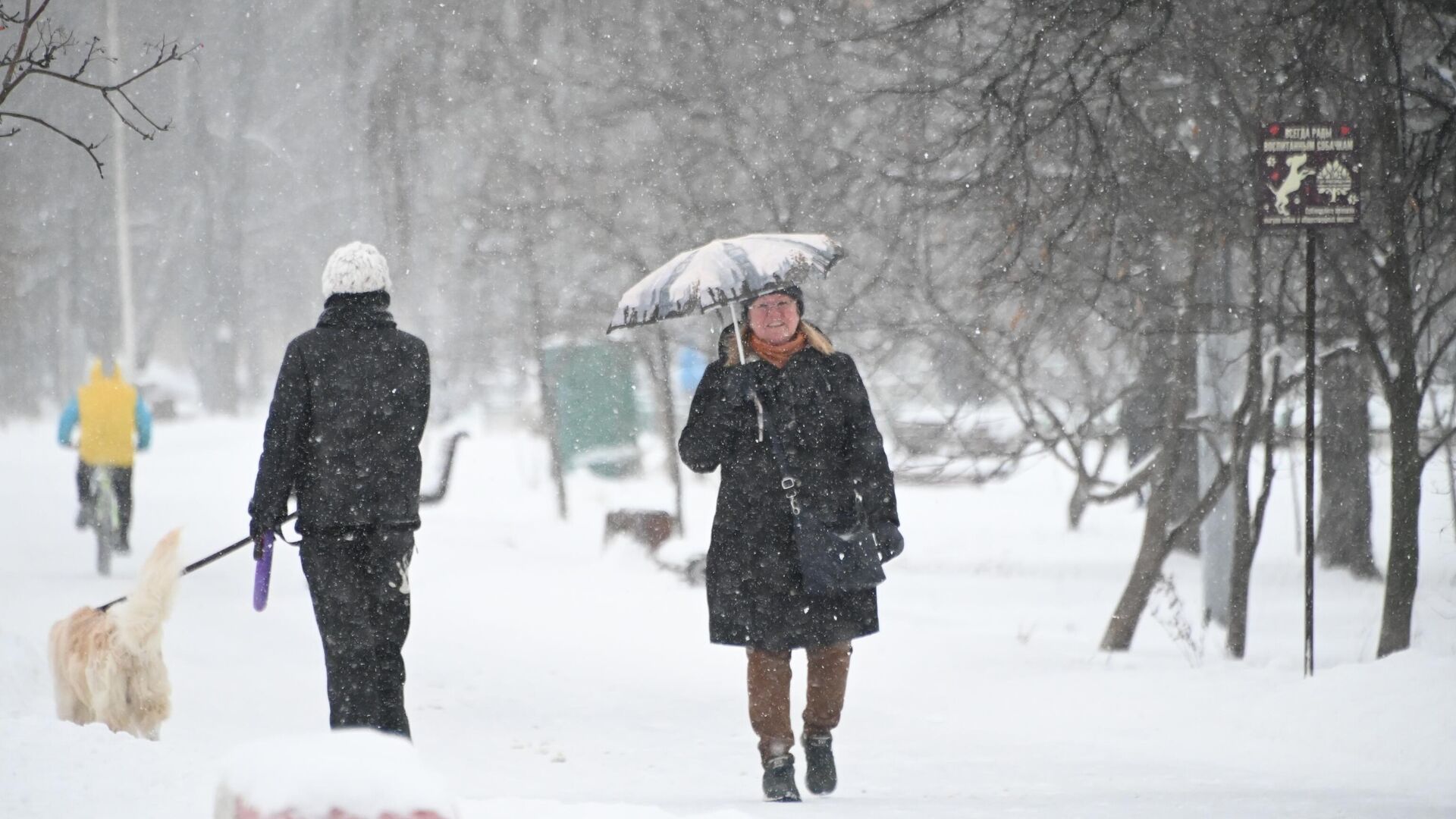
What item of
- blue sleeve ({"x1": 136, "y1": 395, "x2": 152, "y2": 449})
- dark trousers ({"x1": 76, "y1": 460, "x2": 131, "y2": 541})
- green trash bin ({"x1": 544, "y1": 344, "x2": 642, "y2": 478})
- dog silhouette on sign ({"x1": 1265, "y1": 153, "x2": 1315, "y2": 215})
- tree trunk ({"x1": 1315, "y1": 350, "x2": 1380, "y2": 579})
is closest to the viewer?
dog silhouette on sign ({"x1": 1265, "y1": 153, "x2": 1315, "y2": 215})

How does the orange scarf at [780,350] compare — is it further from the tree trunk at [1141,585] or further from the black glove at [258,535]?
the tree trunk at [1141,585]

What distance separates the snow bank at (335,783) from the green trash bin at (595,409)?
18876 mm

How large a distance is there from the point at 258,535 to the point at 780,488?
1.80m

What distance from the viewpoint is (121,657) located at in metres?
5.60

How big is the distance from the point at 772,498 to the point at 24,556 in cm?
1115

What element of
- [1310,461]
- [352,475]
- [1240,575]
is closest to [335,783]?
[352,475]

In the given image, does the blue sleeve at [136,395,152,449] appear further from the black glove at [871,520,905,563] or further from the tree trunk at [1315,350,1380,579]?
the tree trunk at [1315,350,1380,579]

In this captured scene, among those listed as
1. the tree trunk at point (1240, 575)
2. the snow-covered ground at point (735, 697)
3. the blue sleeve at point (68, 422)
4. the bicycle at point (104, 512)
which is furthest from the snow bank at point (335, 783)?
the blue sleeve at point (68, 422)

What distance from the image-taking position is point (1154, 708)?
25.6 ft

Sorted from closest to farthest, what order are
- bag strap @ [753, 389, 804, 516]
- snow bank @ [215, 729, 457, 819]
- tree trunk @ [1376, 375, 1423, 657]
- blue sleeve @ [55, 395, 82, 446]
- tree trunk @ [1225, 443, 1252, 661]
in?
snow bank @ [215, 729, 457, 819] < bag strap @ [753, 389, 804, 516] < tree trunk @ [1376, 375, 1423, 657] < tree trunk @ [1225, 443, 1252, 661] < blue sleeve @ [55, 395, 82, 446]

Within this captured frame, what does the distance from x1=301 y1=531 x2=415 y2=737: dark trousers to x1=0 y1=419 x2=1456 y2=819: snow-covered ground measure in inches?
19.5

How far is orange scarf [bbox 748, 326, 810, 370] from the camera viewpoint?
17.1ft

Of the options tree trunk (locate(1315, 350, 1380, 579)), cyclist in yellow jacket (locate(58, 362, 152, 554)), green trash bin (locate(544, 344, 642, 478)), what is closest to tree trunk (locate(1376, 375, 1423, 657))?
tree trunk (locate(1315, 350, 1380, 579))

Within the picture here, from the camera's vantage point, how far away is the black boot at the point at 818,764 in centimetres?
531
